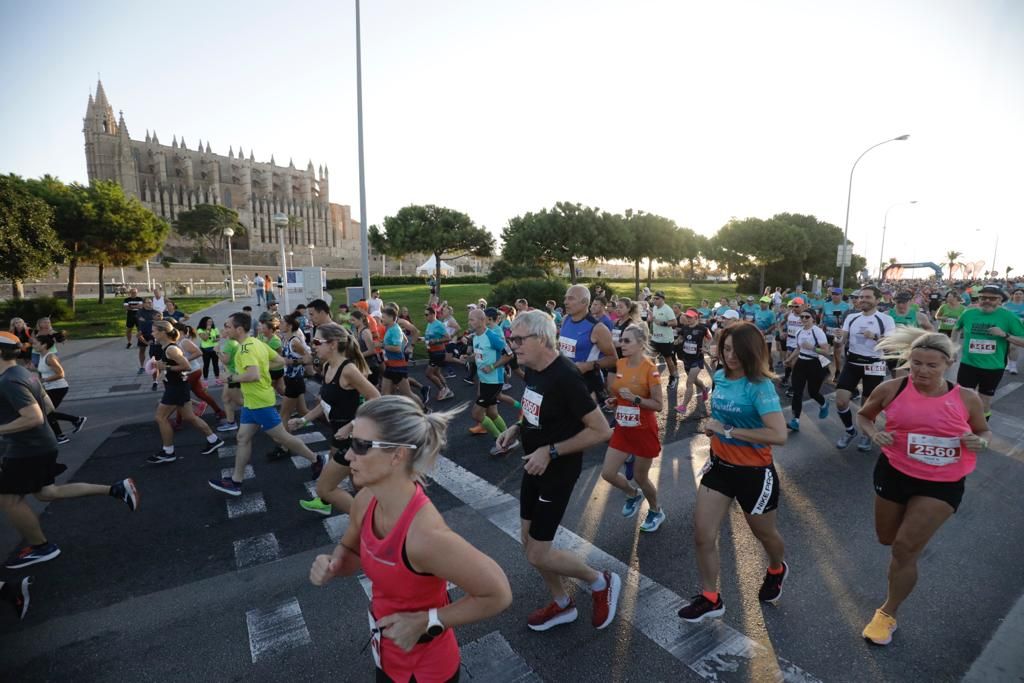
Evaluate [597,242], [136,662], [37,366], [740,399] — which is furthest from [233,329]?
[597,242]

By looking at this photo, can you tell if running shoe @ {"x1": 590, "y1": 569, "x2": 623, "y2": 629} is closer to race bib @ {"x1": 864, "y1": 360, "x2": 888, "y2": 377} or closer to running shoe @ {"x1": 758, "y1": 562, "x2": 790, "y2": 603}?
running shoe @ {"x1": 758, "y1": 562, "x2": 790, "y2": 603}

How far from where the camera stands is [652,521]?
15.2 feet

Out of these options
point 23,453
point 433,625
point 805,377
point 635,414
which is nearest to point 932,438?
point 635,414

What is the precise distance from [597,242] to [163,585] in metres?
32.2

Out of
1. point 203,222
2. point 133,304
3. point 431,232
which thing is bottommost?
point 133,304

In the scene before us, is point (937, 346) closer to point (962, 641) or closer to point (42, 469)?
point (962, 641)

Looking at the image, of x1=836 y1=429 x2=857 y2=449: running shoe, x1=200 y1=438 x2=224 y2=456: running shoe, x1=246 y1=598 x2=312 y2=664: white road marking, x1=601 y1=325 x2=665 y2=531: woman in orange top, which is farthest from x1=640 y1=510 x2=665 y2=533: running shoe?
x1=200 y1=438 x2=224 y2=456: running shoe

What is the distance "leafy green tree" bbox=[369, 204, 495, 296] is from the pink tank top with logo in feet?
109

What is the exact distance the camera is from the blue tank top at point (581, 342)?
6016mm

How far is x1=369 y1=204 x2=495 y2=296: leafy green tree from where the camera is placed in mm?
35281

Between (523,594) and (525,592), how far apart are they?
0.11 feet

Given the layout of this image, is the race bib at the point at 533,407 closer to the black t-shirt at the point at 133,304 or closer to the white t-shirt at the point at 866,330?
the white t-shirt at the point at 866,330

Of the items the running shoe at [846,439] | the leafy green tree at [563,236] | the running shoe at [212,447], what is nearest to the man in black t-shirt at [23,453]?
the running shoe at [212,447]

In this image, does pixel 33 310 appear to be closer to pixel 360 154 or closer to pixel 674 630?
pixel 360 154
